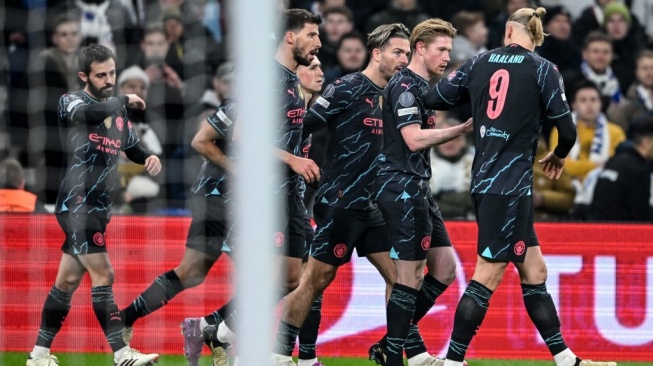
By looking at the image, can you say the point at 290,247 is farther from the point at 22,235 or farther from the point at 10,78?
the point at 10,78

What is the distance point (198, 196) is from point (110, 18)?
113 inches

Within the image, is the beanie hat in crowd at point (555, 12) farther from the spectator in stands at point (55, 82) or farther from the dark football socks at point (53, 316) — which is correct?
the dark football socks at point (53, 316)

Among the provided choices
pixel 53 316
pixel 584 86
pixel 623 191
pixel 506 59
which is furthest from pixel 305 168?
pixel 584 86

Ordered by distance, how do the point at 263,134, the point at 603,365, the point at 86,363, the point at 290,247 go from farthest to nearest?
the point at 86,363 → the point at 290,247 → the point at 603,365 → the point at 263,134

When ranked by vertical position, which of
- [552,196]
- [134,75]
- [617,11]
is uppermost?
[617,11]

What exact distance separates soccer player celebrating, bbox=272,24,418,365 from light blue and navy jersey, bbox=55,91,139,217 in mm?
1312

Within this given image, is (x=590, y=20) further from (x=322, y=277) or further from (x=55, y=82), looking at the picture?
(x=322, y=277)

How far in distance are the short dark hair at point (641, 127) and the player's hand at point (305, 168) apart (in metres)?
4.42

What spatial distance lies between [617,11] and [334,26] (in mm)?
2853

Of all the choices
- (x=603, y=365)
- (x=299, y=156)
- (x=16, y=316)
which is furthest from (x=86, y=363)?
(x=603, y=365)

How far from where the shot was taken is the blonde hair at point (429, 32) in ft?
24.6

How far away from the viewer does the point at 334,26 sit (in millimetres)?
11844

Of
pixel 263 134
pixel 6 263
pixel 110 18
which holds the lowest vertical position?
pixel 6 263

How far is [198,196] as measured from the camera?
804cm
